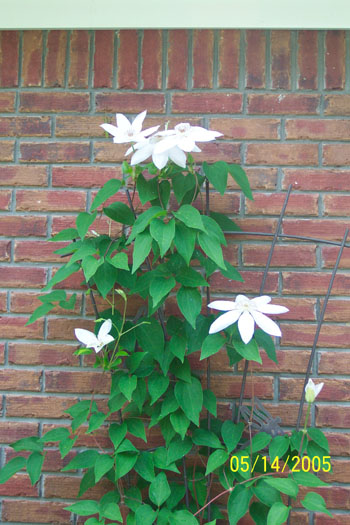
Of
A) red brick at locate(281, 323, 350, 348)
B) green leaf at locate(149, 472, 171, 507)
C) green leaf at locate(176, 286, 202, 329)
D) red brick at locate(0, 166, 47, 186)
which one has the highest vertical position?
red brick at locate(0, 166, 47, 186)

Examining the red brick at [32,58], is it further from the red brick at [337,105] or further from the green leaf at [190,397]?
the green leaf at [190,397]

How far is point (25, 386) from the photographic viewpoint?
166cm

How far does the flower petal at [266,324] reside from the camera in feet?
4.09

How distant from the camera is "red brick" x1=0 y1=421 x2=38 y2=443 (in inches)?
64.9

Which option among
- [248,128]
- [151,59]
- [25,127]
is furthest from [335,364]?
[25,127]

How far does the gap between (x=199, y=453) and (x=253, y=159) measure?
3.12ft

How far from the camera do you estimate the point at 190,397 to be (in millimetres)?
1397

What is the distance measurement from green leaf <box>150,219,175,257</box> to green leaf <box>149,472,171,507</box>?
25.2 inches

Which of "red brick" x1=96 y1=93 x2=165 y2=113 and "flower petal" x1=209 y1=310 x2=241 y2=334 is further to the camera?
"red brick" x1=96 y1=93 x2=165 y2=113

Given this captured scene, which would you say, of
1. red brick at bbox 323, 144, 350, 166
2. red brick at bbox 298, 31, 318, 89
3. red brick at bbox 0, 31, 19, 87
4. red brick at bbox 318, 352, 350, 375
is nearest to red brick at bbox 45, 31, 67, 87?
red brick at bbox 0, 31, 19, 87

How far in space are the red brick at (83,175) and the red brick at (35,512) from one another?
41.2 inches

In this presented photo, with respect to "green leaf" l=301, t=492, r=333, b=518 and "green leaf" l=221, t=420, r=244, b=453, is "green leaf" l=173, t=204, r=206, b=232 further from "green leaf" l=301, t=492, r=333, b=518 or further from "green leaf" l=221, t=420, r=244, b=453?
"green leaf" l=301, t=492, r=333, b=518

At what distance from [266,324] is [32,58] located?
3.97 feet

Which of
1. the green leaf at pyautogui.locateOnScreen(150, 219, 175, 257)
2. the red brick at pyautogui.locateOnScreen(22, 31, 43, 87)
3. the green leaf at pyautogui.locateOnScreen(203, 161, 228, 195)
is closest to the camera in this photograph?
the green leaf at pyautogui.locateOnScreen(150, 219, 175, 257)
